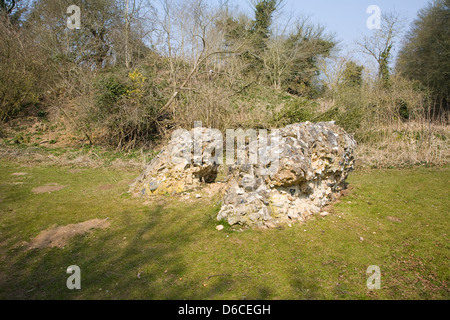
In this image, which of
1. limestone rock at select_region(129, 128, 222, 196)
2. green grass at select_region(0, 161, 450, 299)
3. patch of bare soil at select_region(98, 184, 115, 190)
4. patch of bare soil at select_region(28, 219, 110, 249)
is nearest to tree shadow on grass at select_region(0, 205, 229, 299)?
green grass at select_region(0, 161, 450, 299)

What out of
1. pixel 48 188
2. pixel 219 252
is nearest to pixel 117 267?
pixel 219 252

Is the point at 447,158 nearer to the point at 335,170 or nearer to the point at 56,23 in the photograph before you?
the point at 335,170

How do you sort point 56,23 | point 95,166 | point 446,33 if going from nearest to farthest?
point 95,166
point 56,23
point 446,33

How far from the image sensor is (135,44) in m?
14.4

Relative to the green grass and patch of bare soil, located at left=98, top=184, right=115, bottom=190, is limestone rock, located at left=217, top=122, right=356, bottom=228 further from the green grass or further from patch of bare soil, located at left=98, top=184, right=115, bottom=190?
patch of bare soil, located at left=98, top=184, right=115, bottom=190

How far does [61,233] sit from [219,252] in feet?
8.47

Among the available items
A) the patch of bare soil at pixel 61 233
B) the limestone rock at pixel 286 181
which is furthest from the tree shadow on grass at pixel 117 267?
the limestone rock at pixel 286 181

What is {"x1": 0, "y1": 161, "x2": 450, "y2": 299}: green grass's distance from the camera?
9.70ft

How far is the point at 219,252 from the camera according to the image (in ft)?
12.2

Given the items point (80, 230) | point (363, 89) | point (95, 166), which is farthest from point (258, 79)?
point (80, 230)

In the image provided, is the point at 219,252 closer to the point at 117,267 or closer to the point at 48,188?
the point at 117,267

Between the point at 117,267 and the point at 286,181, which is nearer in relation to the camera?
the point at 117,267
